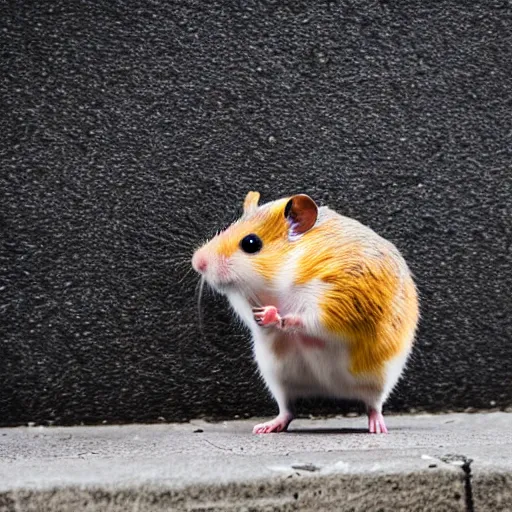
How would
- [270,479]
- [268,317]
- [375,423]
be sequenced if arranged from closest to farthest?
[270,479]
[268,317]
[375,423]

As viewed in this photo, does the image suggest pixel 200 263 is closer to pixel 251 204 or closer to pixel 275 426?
pixel 251 204

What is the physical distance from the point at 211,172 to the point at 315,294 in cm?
50

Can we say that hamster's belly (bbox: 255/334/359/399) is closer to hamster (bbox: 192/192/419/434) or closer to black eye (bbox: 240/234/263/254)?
hamster (bbox: 192/192/419/434)

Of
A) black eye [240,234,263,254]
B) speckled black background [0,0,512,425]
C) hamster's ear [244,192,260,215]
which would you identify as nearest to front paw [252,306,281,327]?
black eye [240,234,263,254]

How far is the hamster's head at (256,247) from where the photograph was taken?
1.45 meters

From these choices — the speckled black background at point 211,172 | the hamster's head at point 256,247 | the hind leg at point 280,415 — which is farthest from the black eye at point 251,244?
the speckled black background at point 211,172

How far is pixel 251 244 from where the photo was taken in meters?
1.47

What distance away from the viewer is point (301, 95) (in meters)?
1.87

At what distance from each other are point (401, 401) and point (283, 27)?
78cm

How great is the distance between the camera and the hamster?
4.72ft

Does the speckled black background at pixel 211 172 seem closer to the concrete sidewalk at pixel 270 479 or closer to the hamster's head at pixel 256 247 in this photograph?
the hamster's head at pixel 256 247

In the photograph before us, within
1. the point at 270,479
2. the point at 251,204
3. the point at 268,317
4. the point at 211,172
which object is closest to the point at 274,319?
the point at 268,317

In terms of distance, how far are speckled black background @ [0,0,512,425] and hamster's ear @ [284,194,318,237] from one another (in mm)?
372

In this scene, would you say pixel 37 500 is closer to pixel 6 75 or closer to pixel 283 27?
pixel 6 75
